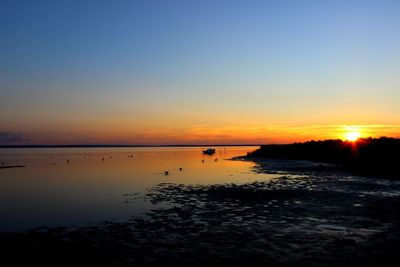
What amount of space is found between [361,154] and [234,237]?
63417 mm

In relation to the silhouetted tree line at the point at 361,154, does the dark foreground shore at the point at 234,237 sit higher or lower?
lower

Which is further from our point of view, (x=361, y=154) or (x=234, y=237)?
(x=361, y=154)

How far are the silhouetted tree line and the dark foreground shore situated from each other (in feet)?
86.9

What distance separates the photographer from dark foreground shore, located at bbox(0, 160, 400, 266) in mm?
14984

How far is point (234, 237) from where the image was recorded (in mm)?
18609

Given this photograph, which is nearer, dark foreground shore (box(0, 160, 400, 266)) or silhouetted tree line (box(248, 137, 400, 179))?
dark foreground shore (box(0, 160, 400, 266))

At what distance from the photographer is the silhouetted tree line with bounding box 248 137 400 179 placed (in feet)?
189

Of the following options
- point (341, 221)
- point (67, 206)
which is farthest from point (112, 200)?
point (341, 221)

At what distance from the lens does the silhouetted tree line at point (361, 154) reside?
189 ft

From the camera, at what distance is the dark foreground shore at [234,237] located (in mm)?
14984

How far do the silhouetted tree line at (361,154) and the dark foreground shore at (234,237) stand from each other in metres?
26.5

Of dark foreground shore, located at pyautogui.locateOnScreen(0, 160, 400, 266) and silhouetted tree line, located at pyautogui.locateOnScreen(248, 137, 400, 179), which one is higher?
silhouetted tree line, located at pyautogui.locateOnScreen(248, 137, 400, 179)

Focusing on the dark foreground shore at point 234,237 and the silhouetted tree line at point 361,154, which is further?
the silhouetted tree line at point 361,154

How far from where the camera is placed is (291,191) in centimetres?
3588
